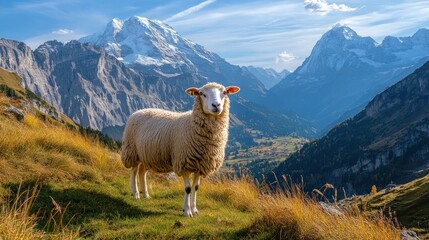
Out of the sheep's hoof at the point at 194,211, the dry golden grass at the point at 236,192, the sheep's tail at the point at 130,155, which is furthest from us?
the sheep's tail at the point at 130,155

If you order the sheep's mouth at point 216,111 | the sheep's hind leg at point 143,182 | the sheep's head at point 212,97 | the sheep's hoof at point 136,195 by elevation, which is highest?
the sheep's head at point 212,97

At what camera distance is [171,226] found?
10.1 m

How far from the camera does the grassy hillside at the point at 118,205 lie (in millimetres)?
8281

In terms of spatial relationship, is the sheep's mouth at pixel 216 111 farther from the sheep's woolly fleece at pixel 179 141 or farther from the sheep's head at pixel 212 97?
the sheep's woolly fleece at pixel 179 141

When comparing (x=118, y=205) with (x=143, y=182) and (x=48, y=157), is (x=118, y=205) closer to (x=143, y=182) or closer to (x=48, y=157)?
(x=143, y=182)

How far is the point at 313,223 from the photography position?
887 centimetres

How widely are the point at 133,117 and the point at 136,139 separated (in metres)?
1.22

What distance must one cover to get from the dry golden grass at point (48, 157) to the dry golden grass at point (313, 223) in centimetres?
709

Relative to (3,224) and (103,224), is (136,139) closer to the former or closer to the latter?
(103,224)

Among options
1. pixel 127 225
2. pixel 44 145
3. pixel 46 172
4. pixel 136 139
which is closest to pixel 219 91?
pixel 136 139

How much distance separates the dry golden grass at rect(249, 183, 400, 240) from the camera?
7.81 meters

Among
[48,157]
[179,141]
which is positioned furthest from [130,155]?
[48,157]

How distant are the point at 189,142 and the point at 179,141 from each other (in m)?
0.43

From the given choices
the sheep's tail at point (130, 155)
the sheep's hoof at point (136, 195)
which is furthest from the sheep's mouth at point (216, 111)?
the sheep's hoof at point (136, 195)
